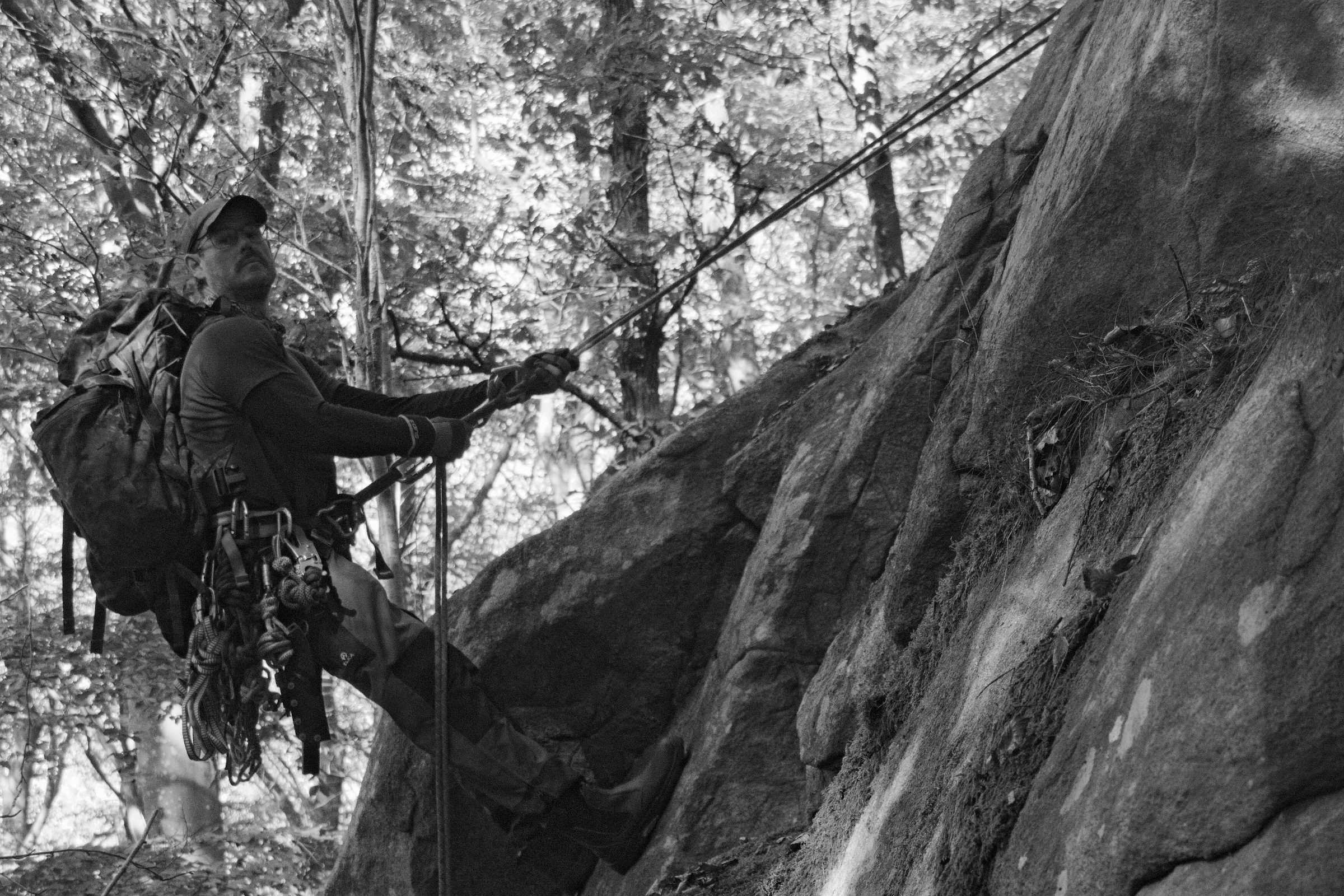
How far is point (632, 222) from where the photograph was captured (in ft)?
35.2

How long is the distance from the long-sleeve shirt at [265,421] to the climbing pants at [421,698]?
434 mm

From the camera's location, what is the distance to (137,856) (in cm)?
978

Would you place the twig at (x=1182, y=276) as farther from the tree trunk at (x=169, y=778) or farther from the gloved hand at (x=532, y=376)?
the tree trunk at (x=169, y=778)

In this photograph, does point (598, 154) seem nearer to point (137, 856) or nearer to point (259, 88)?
point (259, 88)

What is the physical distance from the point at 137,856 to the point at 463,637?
4678 mm

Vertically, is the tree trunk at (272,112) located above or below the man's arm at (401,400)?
above

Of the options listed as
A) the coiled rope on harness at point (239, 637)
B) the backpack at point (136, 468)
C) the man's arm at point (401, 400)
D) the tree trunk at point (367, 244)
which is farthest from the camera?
the tree trunk at point (367, 244)

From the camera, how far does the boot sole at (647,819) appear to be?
5.80 m

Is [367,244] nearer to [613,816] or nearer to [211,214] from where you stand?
[211,214]

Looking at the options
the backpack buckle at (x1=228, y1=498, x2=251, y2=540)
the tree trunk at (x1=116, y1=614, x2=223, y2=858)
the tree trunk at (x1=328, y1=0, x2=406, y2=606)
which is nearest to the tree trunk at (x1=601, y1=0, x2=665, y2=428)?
the tree trunk at (x1=328, y1=0, x2=406, y2=606)

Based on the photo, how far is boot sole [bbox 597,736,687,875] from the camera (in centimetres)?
580

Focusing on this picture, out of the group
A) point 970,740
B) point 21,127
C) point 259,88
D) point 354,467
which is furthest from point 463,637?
point 354,467

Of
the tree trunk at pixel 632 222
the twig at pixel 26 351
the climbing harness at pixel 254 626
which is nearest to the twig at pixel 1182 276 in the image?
the climbing harness at pixel 254 626

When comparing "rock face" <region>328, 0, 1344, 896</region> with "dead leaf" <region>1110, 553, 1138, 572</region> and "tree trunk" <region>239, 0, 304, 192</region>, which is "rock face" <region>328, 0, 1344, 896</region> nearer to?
"dead leaf" <region>1110, 553, 1138, 572</region>
